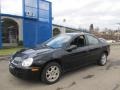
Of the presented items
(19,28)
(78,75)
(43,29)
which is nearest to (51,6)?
(43,29)

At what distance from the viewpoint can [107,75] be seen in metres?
6.85

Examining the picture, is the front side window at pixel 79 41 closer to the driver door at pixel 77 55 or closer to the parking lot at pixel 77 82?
the driver door at pixel 77 55

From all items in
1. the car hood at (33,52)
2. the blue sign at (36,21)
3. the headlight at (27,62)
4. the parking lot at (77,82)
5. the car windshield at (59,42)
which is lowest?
the parking lot at (77,82)

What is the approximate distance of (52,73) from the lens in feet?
19.6

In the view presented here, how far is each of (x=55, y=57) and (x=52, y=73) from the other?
0.48m

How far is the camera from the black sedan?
5664 millimetres

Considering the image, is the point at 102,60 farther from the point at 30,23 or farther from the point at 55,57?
the point at 30,23

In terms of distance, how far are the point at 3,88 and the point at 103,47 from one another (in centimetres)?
451

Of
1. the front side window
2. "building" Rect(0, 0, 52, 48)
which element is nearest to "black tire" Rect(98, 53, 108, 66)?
the front side window

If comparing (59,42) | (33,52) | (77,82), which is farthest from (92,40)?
(33,52)

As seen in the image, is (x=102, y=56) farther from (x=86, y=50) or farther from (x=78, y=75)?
(x=78, y=75)

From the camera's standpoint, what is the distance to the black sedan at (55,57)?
5.66 m

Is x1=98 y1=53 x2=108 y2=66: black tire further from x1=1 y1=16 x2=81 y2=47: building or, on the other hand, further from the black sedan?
x1=1 y1=16 x2=81 y2=47: building

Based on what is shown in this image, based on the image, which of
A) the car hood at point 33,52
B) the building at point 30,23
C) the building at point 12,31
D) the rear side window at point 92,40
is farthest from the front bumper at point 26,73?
the building at point 12,31
